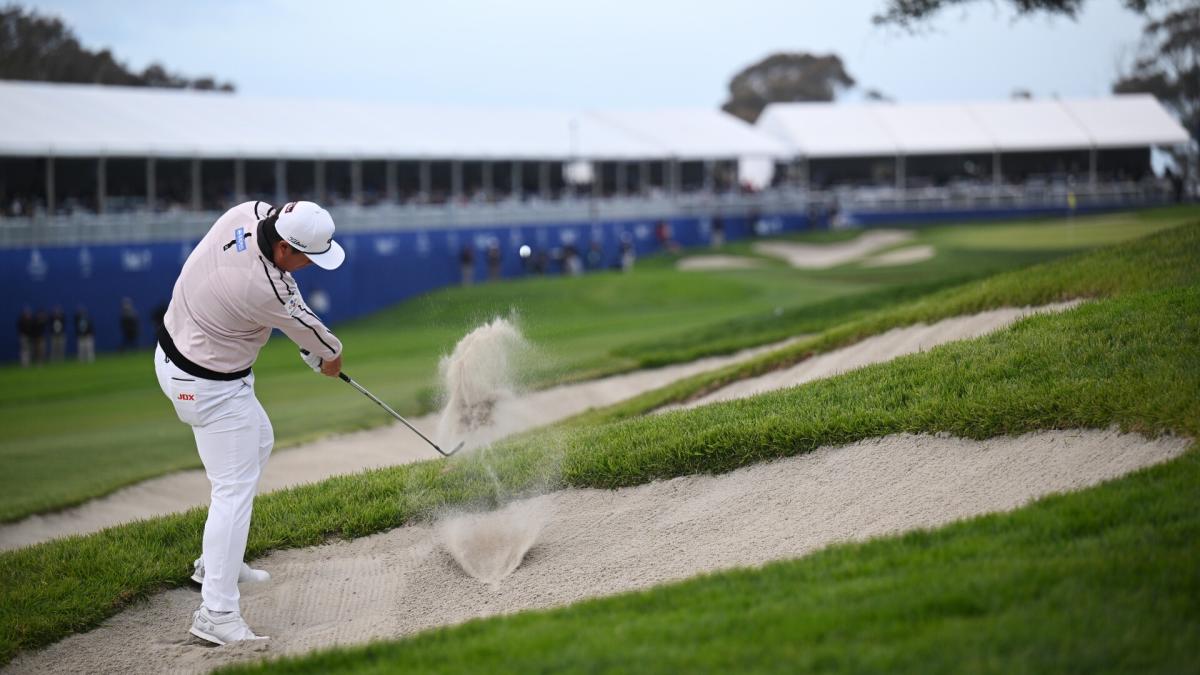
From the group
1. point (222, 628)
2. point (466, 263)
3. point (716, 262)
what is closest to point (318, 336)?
point (222, 628)

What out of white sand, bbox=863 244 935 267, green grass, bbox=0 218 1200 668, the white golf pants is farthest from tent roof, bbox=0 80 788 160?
the white golf pants

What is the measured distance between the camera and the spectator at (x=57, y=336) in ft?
116

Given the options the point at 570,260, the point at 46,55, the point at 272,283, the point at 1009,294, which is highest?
the point at 46,55

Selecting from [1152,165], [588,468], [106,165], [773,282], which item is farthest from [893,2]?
[1152,165]

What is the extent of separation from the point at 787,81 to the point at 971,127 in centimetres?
4005

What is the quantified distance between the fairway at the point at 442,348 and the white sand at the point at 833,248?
386 cm

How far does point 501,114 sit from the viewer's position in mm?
60438

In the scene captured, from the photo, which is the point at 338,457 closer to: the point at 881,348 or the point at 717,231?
the point at 881,348

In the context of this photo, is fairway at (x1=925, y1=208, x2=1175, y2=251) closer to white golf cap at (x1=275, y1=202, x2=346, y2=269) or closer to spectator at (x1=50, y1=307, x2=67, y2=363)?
spectator at (x1=50, y1=307, x2=67, y2=363)

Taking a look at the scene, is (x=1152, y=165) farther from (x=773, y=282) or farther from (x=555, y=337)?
(x=555, y=337)

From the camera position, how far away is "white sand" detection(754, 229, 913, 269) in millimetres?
51094

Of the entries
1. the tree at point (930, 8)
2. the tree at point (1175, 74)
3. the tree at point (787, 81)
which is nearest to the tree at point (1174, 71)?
the tree at point (1175, 74)

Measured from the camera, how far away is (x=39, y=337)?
34.6 m

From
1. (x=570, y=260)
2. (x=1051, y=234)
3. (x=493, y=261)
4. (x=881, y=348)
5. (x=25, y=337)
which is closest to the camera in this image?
(x=881, y=348)
